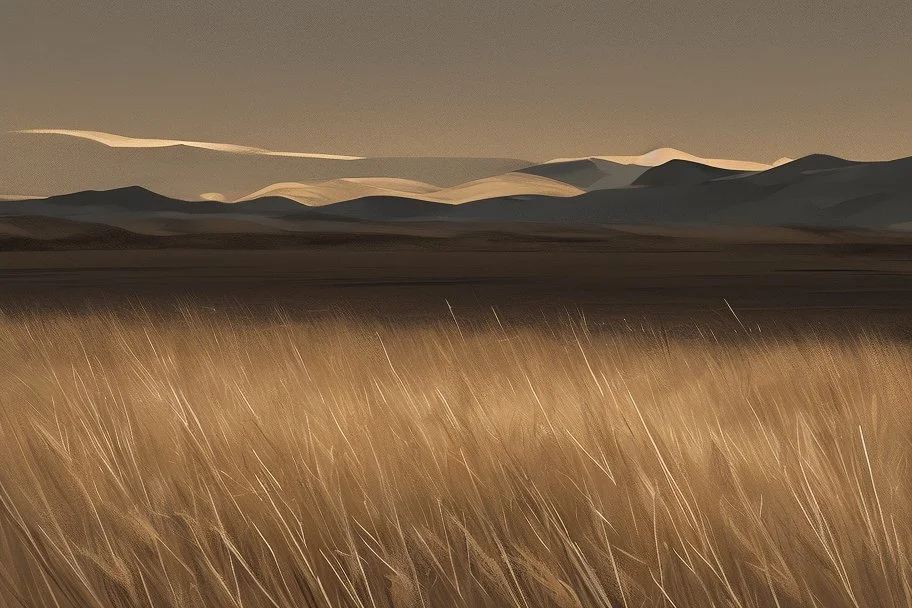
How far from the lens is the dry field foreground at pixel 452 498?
6.22 feet

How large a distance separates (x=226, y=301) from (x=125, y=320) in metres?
4.79

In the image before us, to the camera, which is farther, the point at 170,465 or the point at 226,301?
the point at 226,301

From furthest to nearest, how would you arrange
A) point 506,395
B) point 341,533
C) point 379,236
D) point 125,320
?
point 379,236 < point 125,320 < point 506,395 < point 341,533

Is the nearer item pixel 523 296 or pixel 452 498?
pixel 452 498

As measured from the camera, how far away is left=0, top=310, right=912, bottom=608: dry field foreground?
1896 millimetres

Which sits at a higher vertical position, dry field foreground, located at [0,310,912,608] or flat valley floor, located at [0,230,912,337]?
dry field foreground, located at [0,310,912,608]

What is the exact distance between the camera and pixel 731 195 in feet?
460

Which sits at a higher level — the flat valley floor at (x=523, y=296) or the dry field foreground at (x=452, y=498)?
the dry field foreground at (x=452, y=498)

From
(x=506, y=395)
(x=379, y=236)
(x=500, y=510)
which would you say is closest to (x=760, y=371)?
(x=506, y=395)

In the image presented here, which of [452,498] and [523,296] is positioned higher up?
[452,498]

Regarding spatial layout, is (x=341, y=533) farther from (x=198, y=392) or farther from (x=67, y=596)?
(x=198, y=392)

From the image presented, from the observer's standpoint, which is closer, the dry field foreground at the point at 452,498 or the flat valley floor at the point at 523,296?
the dry field foreground at the point at 452,498

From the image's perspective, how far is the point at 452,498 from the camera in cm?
247

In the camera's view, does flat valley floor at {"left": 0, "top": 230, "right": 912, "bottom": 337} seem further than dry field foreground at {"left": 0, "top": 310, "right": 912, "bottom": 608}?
Yes
